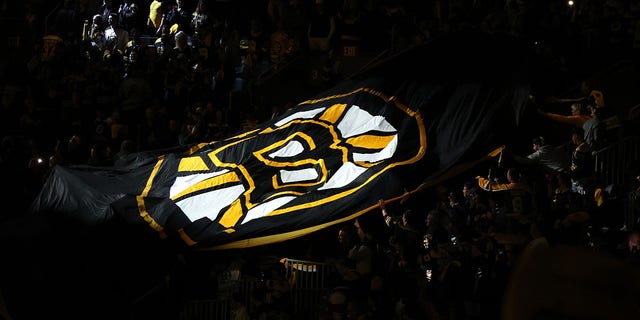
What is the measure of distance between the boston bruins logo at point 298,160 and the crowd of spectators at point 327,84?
33.5 inches

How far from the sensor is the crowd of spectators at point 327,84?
31.2ft

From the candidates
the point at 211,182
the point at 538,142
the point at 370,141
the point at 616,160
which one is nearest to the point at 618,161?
the point at 616,160

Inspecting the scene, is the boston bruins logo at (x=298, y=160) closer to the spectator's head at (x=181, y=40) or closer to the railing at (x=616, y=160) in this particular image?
the railing at (x=616, y=160)

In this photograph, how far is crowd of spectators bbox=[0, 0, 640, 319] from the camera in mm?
9523

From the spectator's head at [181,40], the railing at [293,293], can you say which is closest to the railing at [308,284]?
the railing at [293,293]

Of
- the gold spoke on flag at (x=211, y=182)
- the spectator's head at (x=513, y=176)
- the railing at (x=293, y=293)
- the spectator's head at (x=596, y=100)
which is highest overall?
the spectator's head at (x=596, y=100)

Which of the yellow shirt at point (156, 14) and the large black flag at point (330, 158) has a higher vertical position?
the yellow shirt at point (156, 14)

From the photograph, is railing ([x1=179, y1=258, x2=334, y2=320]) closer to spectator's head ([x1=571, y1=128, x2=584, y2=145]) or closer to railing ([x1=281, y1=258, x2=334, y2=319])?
railing ([x1=281, y1=258, x2=334, y2=319])

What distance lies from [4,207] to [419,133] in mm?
7659

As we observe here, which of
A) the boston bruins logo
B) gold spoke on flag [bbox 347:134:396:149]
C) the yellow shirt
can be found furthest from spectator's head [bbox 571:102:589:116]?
the yellow shirt

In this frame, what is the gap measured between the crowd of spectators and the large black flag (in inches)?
33.4

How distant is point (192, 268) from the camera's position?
1155cm

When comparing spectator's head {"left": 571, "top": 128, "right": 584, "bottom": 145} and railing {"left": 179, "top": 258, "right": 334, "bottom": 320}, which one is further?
railing {"left": 179, "top": 258, "right": 334, "bottom": 320}

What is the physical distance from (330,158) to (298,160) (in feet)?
1.43
